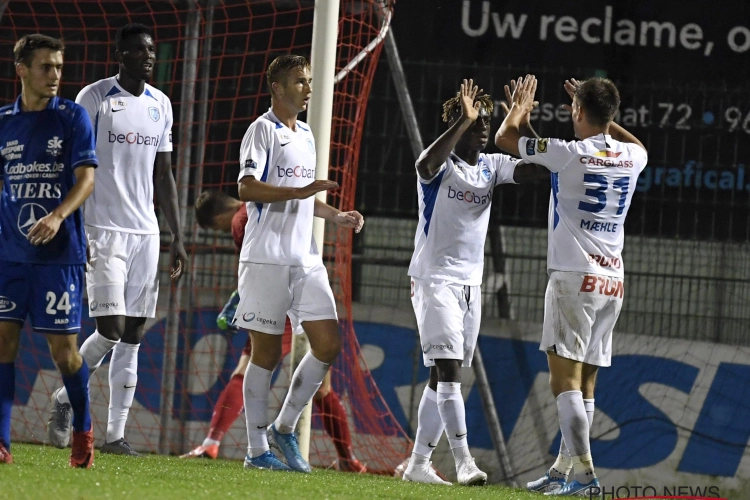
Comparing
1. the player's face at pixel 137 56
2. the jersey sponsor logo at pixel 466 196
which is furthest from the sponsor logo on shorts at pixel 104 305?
the jersey sponsor logo at pixel 466 196

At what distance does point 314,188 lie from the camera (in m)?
5.03

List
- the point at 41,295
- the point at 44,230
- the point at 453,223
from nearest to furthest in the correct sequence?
the point at 44,230
the point at 41,295
the point at 453,223

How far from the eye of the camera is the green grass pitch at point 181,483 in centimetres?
398

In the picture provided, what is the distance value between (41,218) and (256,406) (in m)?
1.49

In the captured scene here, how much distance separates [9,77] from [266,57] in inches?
73.6

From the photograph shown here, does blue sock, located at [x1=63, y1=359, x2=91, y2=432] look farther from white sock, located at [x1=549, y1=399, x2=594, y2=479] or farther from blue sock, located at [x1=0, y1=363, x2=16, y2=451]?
white sock, located at [x1=549, y1=399, x2=594, y2=479]

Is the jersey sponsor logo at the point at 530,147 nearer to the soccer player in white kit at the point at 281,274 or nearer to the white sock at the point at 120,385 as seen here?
the soccer player in white kit at the point at 281,274

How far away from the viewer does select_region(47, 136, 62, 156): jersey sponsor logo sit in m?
4.47

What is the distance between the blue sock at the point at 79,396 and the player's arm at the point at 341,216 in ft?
4.80

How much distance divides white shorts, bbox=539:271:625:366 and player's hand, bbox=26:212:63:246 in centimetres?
224

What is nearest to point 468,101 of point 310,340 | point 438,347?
point 438,347

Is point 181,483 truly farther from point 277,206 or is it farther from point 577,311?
point 577,311

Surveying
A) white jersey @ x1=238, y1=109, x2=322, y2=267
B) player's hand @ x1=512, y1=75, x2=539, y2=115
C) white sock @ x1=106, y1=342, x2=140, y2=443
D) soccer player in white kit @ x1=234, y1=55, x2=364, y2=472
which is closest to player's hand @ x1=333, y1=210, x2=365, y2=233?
soccer player in white kit @ x1=234, y1=55, x2=364, y2=472

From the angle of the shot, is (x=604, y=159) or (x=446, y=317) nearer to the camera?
(x=604, y=159)
